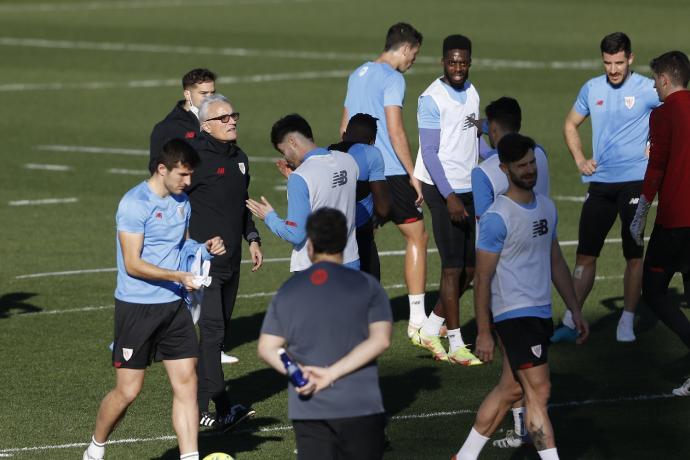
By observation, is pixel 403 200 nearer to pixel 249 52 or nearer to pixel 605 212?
pixel 605 212

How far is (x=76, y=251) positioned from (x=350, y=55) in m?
18.7

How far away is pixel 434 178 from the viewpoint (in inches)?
503

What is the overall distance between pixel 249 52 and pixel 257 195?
54.4 feet

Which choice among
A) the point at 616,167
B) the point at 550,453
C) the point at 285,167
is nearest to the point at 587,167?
the point at 616,167

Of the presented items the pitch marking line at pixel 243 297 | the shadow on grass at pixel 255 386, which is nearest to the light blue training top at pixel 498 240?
the shadow on grass at pixel 255 386

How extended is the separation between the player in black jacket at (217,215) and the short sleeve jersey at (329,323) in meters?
3.44

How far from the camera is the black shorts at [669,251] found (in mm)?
11344

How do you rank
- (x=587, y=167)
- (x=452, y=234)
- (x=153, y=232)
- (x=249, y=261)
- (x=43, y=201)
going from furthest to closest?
(x=43, y=201), (x=249, y=261), (x=587, y=167), (x=452, y=234), (x=153, y=232)

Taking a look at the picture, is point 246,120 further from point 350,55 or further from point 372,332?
point 372,332

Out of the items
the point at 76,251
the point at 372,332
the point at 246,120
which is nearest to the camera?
the point at 372,332

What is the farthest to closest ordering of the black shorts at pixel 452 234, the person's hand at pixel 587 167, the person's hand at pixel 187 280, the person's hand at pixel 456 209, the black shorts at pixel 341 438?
the person's hand at pixel 587 167, the black shorts at pixel 452 234, the person's hand at pixel 456 209, the person's hand at pixel 187 280, the black shorts at pixel 341 438

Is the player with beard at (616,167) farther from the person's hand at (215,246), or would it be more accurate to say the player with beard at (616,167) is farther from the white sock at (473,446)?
the person's hand at (215,246)

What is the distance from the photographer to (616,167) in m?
13.3

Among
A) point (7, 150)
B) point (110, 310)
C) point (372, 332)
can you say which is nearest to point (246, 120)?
point (7, 150)
